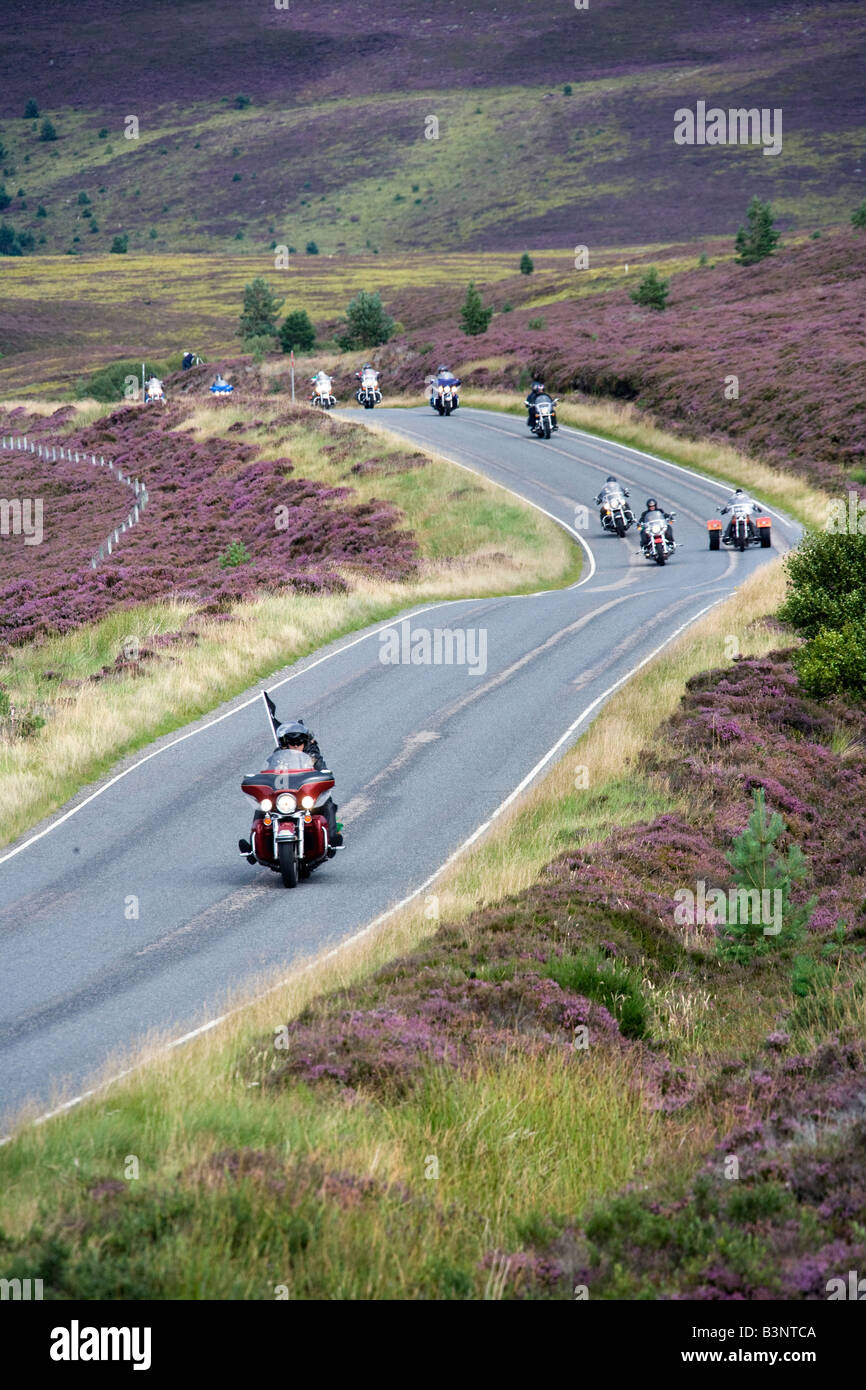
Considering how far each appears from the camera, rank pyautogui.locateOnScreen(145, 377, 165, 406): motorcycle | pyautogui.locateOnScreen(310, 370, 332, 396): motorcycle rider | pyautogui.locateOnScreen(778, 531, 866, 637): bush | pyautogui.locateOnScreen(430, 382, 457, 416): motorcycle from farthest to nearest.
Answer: pyautogui.locateOnScreen(145, 377, 165, 406): motorcycle → pyautogui.locateOnScreen(310, 370, 332, 396): motorcycle rider → pyautogui.locateOnScreen(430, 382, 457, 416): motorcycle → pyautogui.locateOnScreen(778, 531, 866, 637): bush

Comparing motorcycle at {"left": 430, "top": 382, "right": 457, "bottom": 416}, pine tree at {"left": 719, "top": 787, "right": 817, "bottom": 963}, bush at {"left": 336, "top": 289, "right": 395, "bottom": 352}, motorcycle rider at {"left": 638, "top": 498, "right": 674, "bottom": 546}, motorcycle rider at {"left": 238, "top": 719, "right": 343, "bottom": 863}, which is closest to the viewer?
pine tree at {"left": 719, "top": 787, "right": 817, "bottom": 963}

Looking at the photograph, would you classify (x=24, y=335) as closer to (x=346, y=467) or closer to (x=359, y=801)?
(x=346, y=467)

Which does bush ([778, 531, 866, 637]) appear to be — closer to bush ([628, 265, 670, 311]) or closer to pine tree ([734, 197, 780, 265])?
bush ([628, 265, 670, 311])

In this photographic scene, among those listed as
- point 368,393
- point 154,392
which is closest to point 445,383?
point 368,393

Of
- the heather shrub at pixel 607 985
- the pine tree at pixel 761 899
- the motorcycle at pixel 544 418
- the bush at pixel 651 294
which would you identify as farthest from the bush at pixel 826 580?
the bush at pixel 651 294

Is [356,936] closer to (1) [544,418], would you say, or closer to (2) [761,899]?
(2) [761,899]

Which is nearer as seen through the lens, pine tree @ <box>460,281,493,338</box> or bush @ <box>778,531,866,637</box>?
bush @ <box>778,531,866,637</box>

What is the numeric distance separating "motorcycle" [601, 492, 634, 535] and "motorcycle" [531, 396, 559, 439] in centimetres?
1439

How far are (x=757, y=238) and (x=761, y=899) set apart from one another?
84.2 meters

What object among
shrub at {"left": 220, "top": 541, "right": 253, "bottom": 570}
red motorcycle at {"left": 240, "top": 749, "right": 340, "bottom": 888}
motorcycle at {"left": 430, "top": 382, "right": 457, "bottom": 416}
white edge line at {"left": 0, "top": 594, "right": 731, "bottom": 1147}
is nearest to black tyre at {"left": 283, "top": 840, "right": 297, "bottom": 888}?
red motorcycle at {"left": 240, "top": 749, "right": 340, "bottom": 888}

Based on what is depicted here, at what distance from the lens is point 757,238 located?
88.6m

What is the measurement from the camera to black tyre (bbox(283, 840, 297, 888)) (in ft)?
48.9

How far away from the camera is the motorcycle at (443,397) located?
64750 mm
